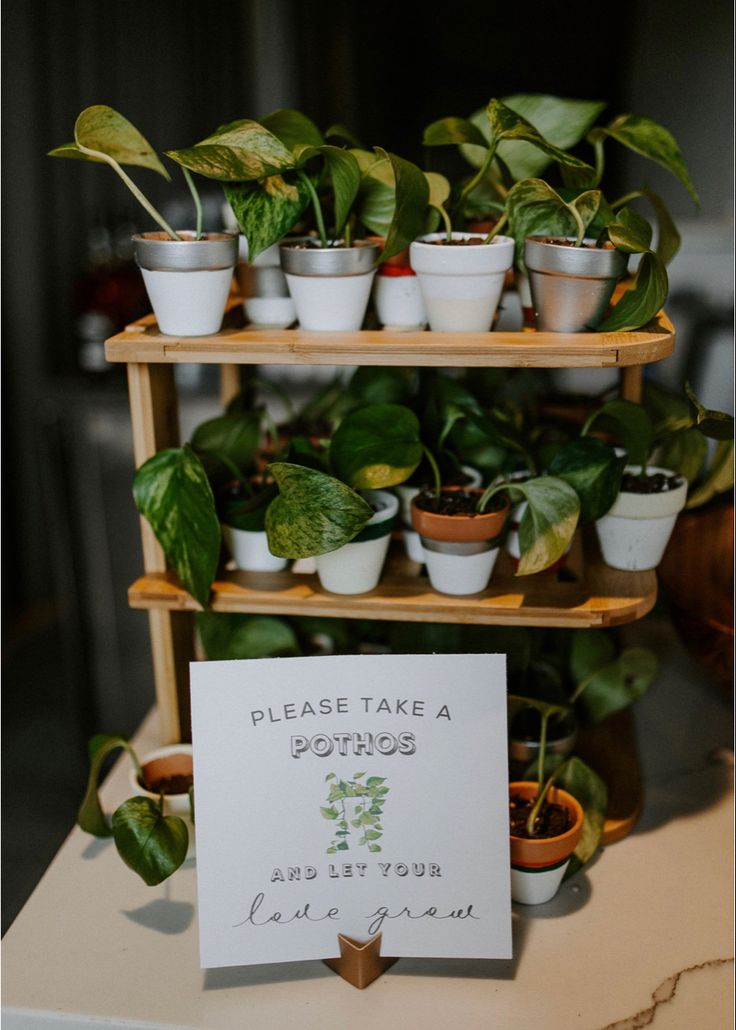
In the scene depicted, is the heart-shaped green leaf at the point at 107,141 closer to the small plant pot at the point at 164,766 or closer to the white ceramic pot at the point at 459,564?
the white ceramic pot at the point at 459,564

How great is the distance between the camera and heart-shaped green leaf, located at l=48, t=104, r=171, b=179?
88 centimetres

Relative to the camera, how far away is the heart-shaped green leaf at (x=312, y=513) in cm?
89

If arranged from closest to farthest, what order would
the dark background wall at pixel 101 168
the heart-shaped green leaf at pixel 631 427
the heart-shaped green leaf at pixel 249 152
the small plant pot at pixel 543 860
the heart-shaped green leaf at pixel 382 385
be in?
the heart-shaped green leaf at pixel 249 152, the small plant pot at pixel 543 860, the heart-shaped green leaf at pixel 631 427, the heart-shaped green leaf at pixel 382 385, the dark background wall at pixel 101 168

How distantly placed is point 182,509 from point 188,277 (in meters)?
0.22

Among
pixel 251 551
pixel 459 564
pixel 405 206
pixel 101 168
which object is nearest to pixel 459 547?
pixel 459 564

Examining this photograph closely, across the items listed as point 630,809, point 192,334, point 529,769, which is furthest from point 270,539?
point 630,809

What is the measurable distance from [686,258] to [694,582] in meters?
0.48

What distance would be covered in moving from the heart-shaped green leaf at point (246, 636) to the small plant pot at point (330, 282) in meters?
0.36

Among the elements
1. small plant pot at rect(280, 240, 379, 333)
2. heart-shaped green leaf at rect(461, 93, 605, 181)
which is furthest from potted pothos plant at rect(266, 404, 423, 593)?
heart-shaped green leaf at rect(461, 93, 605, 181)

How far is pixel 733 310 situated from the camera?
1406mm

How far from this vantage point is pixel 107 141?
0.91 m

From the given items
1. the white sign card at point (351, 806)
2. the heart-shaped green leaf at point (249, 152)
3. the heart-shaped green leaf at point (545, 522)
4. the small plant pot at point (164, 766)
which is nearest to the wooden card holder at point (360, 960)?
the white sign card at point (351, 806)

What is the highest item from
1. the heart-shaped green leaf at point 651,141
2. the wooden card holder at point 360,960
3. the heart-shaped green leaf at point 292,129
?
the heart-shaped green leaf at point 292,129

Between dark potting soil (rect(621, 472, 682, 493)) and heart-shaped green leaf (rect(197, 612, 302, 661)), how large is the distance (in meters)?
0.42
